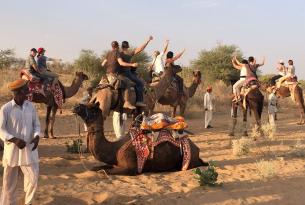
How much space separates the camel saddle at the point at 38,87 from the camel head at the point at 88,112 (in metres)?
5.79

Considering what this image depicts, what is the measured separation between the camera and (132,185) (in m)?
7.88

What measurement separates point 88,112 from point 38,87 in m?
6.01

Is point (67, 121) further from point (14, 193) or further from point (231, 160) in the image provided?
point (14, 193)

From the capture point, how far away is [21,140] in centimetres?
599

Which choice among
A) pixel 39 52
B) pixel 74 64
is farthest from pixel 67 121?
pixel 74 64

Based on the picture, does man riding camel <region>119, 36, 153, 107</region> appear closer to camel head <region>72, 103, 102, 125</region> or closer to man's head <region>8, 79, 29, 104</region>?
camel head <region>72, 103, 102, 125</region>

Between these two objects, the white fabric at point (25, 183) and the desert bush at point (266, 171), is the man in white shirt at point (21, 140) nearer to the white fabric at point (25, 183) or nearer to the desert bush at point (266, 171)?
the white fabric at point (25, 183)

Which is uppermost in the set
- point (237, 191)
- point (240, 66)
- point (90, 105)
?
point (240, 66)

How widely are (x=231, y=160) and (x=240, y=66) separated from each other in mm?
5566

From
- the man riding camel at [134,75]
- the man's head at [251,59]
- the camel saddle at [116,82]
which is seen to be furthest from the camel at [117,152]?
the man's head at [251,59]

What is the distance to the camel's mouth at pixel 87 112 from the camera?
8.66m

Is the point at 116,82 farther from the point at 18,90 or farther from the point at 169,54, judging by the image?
the point at 18,90

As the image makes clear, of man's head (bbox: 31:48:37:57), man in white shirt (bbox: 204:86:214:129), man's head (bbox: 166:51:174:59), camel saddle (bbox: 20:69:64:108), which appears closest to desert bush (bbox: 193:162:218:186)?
man's head (bbox: 166:51:174:59)

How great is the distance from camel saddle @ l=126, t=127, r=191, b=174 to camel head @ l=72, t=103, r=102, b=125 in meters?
0.77
